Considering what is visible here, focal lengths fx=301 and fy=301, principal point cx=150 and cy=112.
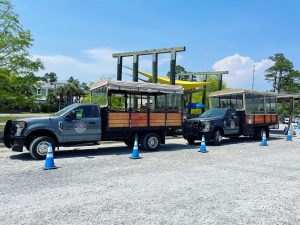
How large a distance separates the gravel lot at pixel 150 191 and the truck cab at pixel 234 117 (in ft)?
16.7

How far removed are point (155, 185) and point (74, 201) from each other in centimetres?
199

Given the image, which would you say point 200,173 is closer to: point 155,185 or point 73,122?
point 155,185

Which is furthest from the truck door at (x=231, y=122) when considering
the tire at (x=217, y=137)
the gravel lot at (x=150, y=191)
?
the gravel lot at (x=150, y=191)

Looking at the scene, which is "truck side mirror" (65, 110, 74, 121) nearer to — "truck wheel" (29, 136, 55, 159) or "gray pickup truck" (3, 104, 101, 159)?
"gray pickup truck" (3, 104, 101, 159)

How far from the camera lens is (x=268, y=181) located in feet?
24.3

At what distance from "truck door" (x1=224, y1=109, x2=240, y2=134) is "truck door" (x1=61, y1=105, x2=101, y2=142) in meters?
7.74

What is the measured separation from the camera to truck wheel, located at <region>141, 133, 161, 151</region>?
1283 cm

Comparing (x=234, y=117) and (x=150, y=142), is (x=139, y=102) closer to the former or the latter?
(x=150, y=142)

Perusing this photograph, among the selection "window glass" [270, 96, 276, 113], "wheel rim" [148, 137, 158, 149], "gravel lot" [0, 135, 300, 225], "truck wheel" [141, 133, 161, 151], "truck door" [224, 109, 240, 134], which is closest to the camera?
"gravel lot" [0, 135, 300, 225]

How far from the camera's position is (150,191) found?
20.8ft

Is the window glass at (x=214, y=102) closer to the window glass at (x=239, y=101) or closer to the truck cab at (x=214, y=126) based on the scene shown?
the window glass at (x=239, y=101)

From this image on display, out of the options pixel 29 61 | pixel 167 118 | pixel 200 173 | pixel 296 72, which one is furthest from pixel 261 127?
pixel 296 72

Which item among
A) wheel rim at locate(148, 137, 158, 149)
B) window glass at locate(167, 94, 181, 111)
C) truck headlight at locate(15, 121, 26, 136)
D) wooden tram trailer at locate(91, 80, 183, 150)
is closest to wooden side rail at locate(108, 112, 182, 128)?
wooden tram trailer at locate(91, 80, 183, 150)

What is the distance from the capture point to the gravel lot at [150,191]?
15.8 ft
